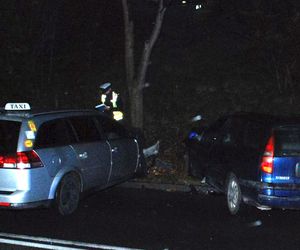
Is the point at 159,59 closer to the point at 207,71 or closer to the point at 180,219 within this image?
the point at 207,71

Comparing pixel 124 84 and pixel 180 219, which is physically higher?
pixel 124 84

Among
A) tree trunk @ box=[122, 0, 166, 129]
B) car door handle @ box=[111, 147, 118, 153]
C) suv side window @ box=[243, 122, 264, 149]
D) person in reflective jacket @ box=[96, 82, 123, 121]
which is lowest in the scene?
car door handle @ box=[111, 147, 118, 153]

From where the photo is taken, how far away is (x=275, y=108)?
54.7 feet

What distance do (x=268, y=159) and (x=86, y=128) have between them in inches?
117

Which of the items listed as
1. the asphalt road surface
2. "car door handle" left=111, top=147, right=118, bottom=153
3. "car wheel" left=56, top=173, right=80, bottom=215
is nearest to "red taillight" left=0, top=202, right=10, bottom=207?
the asphalt road surface

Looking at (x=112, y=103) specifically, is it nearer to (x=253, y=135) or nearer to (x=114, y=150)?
(x=114, y=150)

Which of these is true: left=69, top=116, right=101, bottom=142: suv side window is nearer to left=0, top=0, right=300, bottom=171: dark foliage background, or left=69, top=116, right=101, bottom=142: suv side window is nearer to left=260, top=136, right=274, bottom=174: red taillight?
left=260, top=136, right=274, bottom=174: red taillight

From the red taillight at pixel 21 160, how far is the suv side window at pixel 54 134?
0.20m

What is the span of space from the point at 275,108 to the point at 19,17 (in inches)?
320

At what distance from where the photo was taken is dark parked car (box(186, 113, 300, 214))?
23.6ft

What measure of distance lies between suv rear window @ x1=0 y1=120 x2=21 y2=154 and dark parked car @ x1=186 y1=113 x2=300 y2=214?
316 cm

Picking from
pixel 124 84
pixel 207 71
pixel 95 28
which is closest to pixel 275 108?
pixel 207 71

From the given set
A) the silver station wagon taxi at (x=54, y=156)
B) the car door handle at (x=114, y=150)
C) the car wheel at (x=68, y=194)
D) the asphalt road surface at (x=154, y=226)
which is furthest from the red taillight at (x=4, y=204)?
the car door handle at (x=114, y=150)

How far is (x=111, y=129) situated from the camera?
30.5 ft
